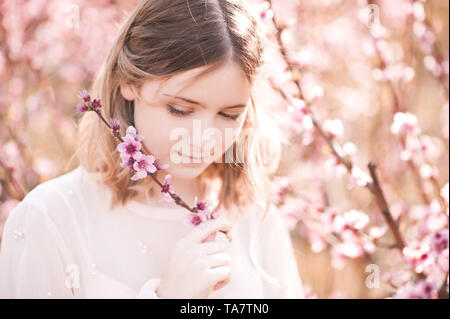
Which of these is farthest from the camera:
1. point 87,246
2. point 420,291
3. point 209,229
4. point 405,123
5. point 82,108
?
point 405,123

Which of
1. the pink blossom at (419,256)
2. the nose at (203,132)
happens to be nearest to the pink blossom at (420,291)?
the pink blossom at (419,256)

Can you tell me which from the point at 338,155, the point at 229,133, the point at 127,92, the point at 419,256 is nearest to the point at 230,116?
the point at 229,133

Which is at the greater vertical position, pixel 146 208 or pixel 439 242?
pixel 146 208

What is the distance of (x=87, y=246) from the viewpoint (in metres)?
0.90

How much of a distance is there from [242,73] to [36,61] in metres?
1.16

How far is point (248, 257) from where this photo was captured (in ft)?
3.43

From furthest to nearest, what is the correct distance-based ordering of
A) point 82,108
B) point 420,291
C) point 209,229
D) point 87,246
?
1. point 420,291
2. point 87,246
3. point 209,229
4. point 82,108

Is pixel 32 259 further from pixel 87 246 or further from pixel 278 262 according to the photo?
pixel 278 262

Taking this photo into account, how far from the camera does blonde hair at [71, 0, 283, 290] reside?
0.76 metres

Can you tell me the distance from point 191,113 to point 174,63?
8 cm

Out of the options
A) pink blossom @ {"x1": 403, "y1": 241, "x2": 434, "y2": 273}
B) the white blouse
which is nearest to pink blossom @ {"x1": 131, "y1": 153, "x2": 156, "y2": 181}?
the white blouse
